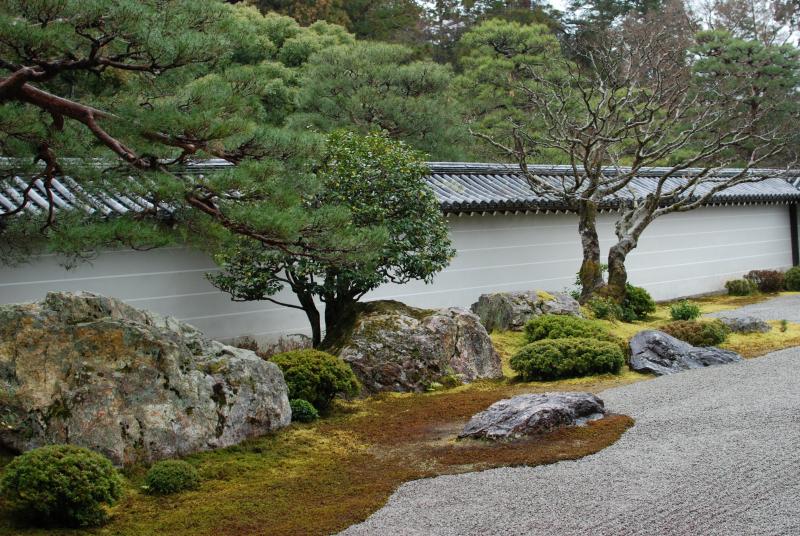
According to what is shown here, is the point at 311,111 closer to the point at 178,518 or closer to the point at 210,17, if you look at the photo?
the point at 210,17

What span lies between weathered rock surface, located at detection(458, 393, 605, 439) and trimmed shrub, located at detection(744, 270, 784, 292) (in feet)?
47.3

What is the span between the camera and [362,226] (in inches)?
413

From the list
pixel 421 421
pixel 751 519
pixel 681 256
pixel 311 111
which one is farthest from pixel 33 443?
pixel 681 256

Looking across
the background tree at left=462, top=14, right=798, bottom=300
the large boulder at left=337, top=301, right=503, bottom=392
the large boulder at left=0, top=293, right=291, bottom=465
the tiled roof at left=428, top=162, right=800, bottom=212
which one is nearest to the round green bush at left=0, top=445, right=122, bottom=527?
the large boulder at left=0, top=293, right=291, bottom=465

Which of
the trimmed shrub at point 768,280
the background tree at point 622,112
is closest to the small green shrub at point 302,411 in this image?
the background tree at point 622,112

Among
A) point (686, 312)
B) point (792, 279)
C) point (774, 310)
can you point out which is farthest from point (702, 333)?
point (792, 279)

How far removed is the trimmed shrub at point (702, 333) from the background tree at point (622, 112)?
3.20 meters

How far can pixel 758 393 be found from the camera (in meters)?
8.21

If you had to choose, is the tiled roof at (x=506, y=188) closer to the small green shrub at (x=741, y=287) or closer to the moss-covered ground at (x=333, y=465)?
the small green shrub at (x=741, y=287)

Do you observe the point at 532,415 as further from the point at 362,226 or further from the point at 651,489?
the point at 362,226

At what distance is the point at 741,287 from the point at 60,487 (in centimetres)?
1809

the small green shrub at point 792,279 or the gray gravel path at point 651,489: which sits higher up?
the small green shrub at point 792,279

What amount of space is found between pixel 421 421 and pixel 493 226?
8151 millimetres

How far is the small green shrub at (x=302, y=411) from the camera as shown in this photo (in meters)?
8.23
